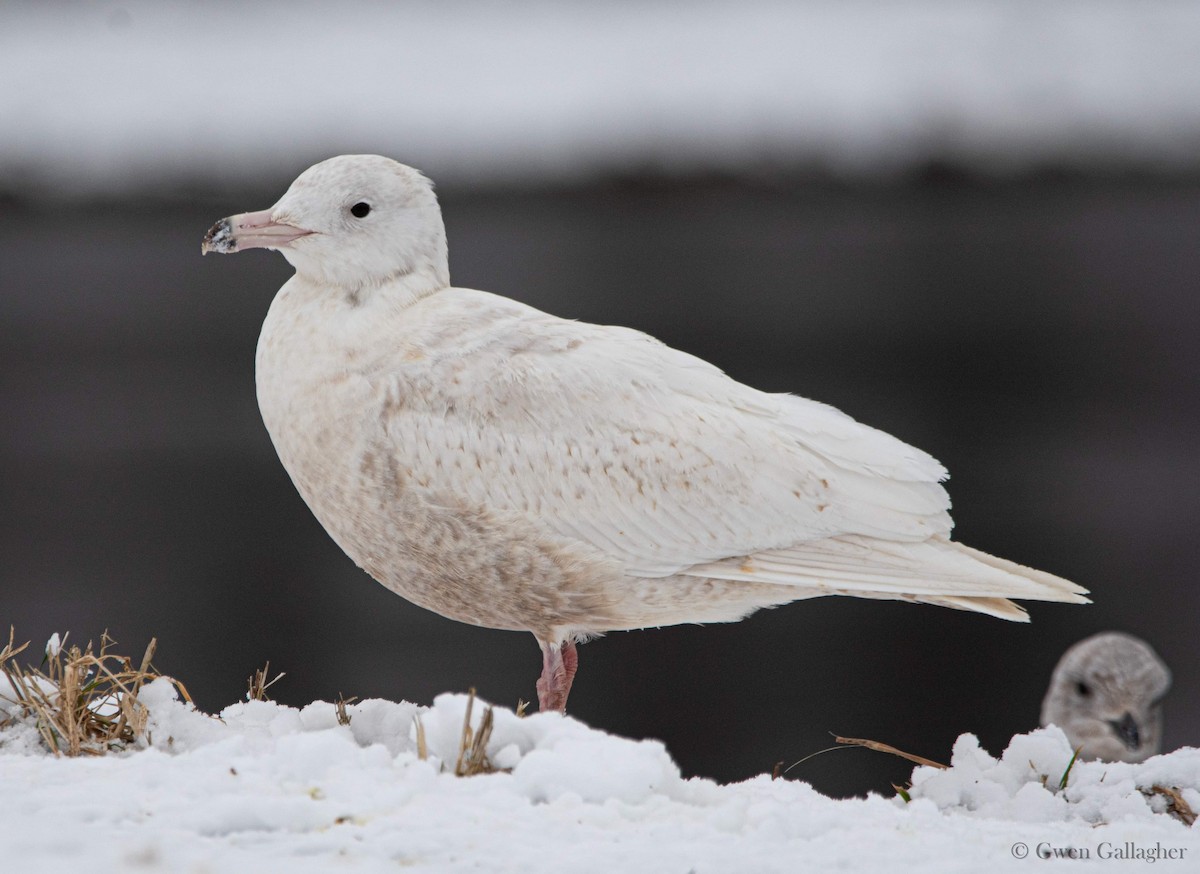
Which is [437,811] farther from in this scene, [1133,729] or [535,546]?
[1133,729]

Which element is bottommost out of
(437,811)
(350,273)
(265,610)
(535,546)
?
(265,610)

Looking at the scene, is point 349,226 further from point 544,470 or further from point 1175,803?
point 1175,803

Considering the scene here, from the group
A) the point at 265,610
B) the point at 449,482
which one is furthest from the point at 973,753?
the point at 265,610

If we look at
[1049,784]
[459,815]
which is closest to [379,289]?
[459,815]

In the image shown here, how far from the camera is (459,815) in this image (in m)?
2.19

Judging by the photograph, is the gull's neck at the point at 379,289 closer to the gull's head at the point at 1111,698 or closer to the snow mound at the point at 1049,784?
the snow mound at the point at 1049,784

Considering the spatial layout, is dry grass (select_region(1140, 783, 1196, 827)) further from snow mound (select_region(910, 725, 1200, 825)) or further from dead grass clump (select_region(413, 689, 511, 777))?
dead grass clump (select_region(413, 689, 511, 777))

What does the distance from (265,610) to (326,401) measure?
620 cm

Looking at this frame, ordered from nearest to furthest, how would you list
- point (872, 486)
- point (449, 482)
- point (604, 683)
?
1. point (449, 482)
2. point (872, 486)
3. point (604, 683)

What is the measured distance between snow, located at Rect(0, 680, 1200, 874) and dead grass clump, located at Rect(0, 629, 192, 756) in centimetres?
5

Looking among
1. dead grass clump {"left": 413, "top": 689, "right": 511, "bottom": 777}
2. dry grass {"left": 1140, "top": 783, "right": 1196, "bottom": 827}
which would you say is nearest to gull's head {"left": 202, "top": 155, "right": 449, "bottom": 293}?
dead grass clump {"left": 413, "top": 689, "right": 511, "bottom": 777}

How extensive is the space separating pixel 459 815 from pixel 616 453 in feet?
4.26

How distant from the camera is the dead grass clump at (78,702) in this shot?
→ 2.72 metres

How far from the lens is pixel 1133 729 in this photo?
5.74 metres
